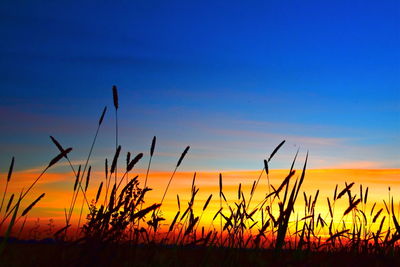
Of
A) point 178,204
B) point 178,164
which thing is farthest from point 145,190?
point 178,204

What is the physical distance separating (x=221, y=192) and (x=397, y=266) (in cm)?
176

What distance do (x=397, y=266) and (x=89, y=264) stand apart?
7.80ft

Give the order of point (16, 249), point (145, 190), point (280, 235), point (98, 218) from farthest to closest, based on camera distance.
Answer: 1. point (16, 249)
2. point (145, 190)
3. point (98, 218)
4. point (280, 235)

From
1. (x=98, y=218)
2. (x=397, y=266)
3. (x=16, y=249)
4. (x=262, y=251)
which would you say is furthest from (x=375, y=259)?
(x=16, y=249)

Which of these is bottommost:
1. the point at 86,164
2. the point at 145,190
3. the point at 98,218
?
the point at 98,218

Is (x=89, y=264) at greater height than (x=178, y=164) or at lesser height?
lesser

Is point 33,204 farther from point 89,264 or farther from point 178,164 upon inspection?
point 178,164

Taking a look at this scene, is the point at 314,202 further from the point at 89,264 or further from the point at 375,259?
the point at 89,264

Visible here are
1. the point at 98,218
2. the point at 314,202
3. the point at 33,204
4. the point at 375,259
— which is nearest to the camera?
the point at 33,204

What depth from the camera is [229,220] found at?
385 cm

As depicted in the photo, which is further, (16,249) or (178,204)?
(16,249)

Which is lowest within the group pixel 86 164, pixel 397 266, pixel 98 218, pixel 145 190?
pixel 397 266

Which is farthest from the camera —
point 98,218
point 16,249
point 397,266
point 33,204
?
point 16,249

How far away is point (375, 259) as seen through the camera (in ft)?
14.1
